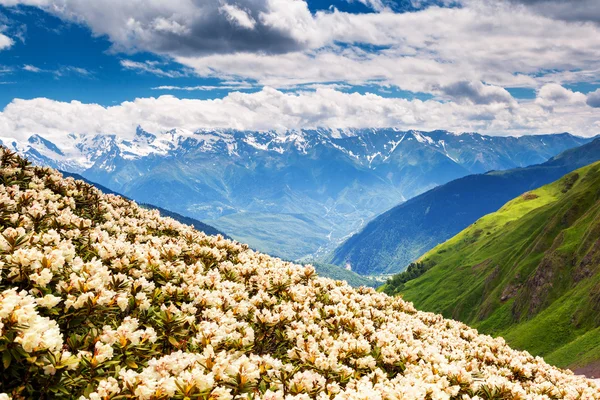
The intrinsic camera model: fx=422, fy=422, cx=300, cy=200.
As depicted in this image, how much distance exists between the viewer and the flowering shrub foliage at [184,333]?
7082 mm

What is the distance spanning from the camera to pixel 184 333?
9.98m

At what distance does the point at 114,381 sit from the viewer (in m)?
7.01

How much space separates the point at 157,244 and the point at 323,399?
34.3 ft

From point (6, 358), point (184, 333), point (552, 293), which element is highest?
point (6, 358)

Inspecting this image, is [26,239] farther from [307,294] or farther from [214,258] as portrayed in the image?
[307,294]

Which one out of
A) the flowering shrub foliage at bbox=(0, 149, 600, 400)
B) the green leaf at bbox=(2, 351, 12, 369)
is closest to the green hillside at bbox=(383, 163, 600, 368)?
the flowering shrub foliage at bbox=(0, 149, 600, 400)

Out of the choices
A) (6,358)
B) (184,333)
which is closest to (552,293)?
(184,333)

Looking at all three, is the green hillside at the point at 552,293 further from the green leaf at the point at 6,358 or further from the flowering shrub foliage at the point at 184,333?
the green leaf at the point at 6,358

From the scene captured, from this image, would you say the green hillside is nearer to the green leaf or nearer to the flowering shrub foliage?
the flowering shrub foliage

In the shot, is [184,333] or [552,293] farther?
[552,293]

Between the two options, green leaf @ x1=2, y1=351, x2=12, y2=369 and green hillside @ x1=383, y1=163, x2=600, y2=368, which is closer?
green leaf @ x1=2, y1=351, x2=12, y2=369

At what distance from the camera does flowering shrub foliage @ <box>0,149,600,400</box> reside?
708 cm

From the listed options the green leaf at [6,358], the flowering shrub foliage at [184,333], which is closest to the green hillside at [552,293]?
the flowering shrub foliage at [184,333]

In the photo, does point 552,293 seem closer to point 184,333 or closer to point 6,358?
point 184,333
